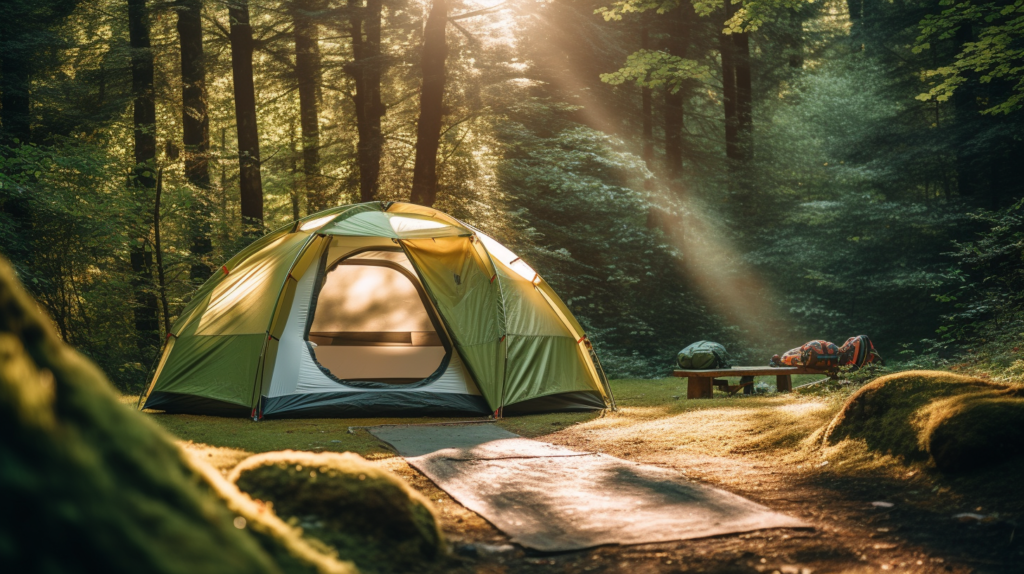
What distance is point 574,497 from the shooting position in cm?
394

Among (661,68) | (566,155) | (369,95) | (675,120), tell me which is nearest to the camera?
(661,68)

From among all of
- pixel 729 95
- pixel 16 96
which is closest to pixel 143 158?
pixel 16 96

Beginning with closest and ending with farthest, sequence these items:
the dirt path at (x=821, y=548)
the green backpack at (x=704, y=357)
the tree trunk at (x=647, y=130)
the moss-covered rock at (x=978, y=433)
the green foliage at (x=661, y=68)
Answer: the dirt path at (x=821, y=548) → the moss-covered rock at (x=978, y=433) → the green backpack at (x=704, y=357) → the green foliage at (x=661, y=68) → the tree trunk at (x=647, y=130)

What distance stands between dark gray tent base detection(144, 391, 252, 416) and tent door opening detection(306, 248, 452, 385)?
175 centimetres

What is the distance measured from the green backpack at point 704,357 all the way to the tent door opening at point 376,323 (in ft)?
10.2

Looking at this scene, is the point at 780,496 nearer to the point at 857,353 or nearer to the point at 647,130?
the point at 857,353

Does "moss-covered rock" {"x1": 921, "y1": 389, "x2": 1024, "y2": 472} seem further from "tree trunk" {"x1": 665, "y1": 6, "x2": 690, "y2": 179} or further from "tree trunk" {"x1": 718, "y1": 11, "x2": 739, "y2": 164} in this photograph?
"tree trunk" {"x1": 718, "y1": 11, "x2": 739, "y2": 164}

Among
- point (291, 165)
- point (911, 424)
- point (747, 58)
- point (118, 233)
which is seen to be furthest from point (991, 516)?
point (747, 58)

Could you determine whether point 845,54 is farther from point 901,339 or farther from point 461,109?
point 461,109

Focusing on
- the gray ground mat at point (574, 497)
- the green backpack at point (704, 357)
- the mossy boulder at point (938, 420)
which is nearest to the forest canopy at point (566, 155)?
the green backpack at point (704, 357)

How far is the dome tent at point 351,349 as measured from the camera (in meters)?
7.47

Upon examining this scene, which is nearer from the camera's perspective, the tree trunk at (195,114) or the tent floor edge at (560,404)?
the tent floor edge at (560,404)

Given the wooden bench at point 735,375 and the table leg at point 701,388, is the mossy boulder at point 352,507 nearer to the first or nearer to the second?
the wooden bench at point 735,375

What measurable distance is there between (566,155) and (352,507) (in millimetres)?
12414
